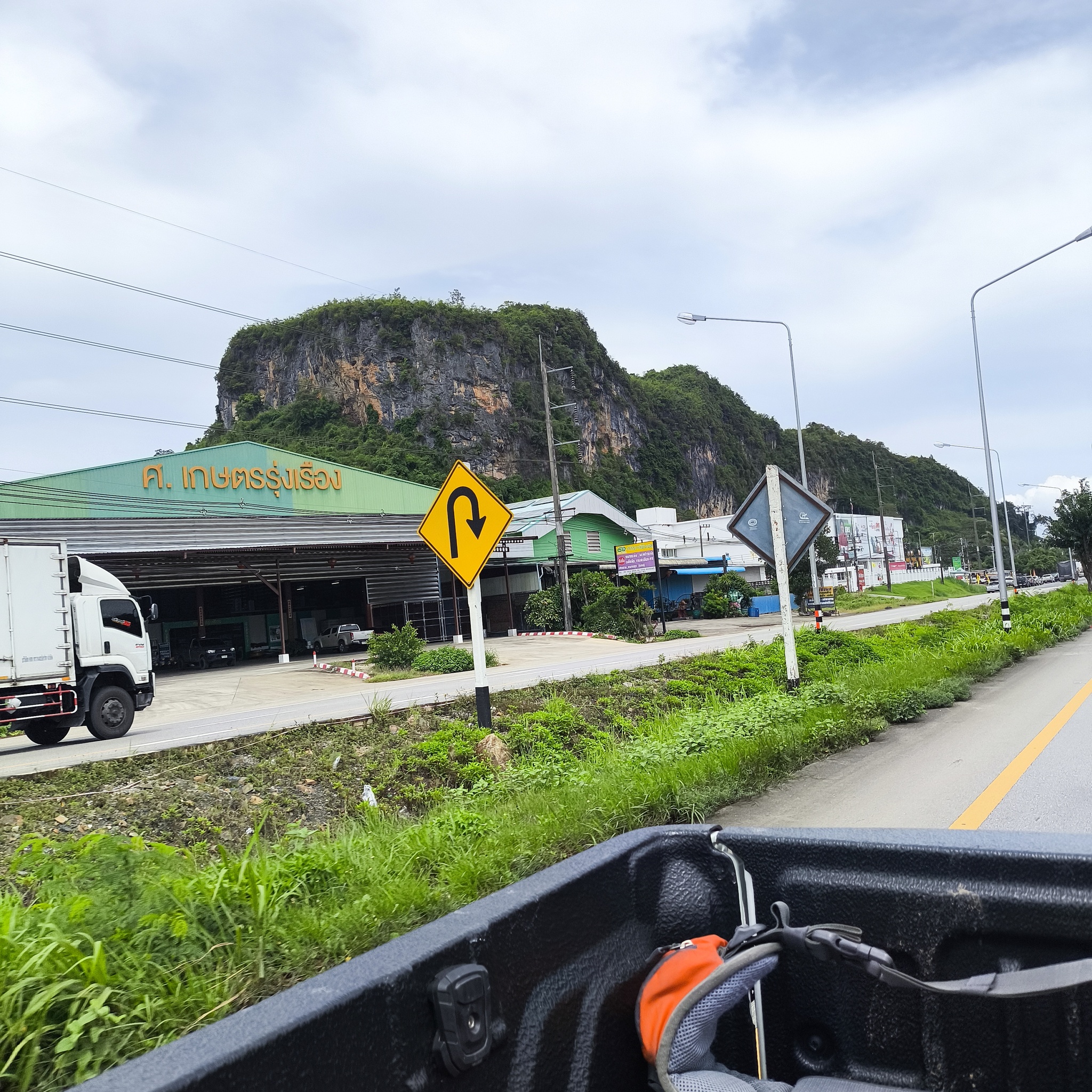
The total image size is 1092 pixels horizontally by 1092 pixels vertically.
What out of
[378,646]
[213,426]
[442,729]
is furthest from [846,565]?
[442,729]

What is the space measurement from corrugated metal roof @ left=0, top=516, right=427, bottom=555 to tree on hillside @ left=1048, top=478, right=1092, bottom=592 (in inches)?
1066

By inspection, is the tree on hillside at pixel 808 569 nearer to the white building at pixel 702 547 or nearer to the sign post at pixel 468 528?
the white building at pixel 702 547

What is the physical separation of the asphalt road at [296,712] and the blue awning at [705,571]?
32098 mm

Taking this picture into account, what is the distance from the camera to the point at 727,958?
7.30ft

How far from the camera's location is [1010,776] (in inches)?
305

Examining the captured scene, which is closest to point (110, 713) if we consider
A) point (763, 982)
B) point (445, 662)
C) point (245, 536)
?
point (445, 662)

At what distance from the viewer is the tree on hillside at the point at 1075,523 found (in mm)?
38469

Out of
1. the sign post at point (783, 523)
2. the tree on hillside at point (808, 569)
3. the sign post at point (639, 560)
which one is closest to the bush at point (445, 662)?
the sign post at point (639, 560)

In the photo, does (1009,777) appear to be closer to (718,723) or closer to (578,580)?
(718,723)

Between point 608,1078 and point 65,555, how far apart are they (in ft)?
49.7

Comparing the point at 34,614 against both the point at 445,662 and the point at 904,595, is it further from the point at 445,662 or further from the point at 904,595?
the point at 904,595

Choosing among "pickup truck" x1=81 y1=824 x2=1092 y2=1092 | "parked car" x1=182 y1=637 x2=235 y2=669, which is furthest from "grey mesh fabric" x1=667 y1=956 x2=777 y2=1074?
"parked car" x1=182 y1=637 x2=235 y2=669

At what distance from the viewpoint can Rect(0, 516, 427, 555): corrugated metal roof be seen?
29.9 m

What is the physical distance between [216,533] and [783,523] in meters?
26.1
